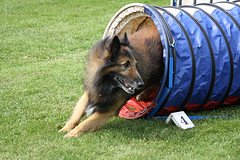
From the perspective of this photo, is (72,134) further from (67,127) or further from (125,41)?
(125,41)

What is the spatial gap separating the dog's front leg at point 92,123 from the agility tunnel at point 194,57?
538 millimetres

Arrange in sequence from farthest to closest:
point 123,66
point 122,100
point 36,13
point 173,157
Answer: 1. point 36,13
2. point 122,100
3. point 123,66
4. point 173,157

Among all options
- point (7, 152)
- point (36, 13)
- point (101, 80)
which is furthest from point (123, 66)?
point (36, 13)

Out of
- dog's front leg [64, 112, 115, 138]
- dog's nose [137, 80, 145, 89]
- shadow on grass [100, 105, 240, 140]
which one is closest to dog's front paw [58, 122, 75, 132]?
dog's front leg [64, 112, 115, 138]

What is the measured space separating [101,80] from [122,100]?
36cm

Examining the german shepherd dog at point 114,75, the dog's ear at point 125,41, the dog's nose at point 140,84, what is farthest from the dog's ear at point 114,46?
the dog's nose at point 140,84

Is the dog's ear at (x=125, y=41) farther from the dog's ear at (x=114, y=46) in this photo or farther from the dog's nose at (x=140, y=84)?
the dog's nose at (x=140, y=84)

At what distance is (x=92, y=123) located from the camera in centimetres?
547

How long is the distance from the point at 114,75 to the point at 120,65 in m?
0.14

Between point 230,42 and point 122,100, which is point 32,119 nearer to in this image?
point 122,100

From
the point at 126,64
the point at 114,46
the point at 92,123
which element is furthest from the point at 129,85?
the point at 92,123

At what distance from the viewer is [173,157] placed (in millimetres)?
4762

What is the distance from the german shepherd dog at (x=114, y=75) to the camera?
5273 millimetres

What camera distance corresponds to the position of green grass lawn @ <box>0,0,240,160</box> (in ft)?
16.1
